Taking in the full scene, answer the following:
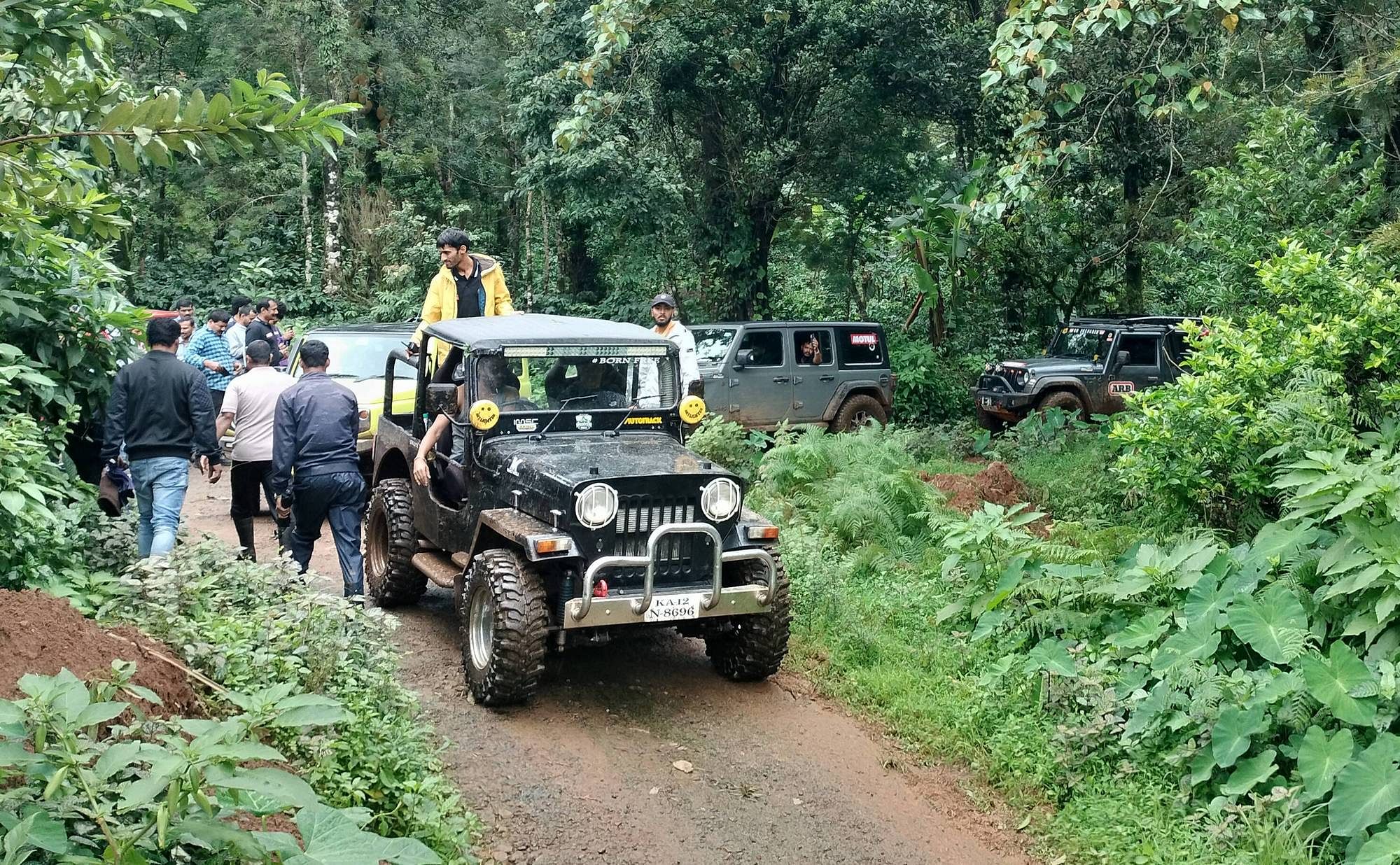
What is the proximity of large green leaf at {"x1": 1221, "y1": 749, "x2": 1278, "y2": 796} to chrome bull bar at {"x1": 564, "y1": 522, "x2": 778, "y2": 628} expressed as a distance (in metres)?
2.49

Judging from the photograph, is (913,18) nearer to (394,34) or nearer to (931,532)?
(931,532)

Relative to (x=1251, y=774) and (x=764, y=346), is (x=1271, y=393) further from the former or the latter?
(x=764, y=346)

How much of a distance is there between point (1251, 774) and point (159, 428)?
21.8ft

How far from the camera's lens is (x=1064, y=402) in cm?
1666

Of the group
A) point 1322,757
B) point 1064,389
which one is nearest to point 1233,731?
point 1322,757

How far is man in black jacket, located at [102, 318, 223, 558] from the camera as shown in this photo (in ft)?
24.8

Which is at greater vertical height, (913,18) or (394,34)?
(394,34)

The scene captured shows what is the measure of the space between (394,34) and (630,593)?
2418cm

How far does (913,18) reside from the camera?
A: 17234 mm

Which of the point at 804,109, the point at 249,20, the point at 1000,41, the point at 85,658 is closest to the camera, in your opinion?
the point at 85,658

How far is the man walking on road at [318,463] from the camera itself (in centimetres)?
768

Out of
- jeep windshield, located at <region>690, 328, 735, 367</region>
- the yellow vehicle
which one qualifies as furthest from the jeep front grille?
jeep windshield, located at <region>690, 328, 735, 367</region>

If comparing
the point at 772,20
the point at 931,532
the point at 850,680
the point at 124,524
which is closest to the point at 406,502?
the point at 124,524

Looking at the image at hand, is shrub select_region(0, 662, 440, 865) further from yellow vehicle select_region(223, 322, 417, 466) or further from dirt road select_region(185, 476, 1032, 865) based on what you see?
yellow vehicle select_region(223, 322, 417, 466)
